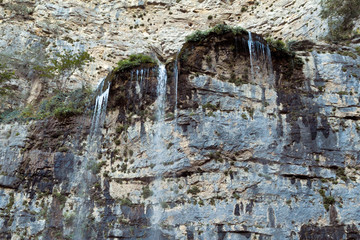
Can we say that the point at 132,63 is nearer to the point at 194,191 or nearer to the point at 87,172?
the point at 87,172

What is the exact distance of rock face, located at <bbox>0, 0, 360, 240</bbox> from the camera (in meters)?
14.0

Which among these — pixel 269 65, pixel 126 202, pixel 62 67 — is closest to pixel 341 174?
pixel 269 65

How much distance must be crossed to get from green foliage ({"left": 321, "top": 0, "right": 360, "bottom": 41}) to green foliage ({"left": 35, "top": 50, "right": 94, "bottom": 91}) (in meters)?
15.7

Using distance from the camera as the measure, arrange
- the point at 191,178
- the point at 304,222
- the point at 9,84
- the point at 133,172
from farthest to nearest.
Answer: the point at 9,84 → the point at 133,172 → the point at 191,178 → the point at 304,222

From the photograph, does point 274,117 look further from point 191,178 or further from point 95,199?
point 95,199

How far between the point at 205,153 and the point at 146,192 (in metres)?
3.31

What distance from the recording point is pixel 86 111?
18109mm

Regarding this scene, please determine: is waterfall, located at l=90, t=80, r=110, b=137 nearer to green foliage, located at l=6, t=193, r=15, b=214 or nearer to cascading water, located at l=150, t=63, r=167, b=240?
cascading water, located at l=150, t=63, r=167, b=240

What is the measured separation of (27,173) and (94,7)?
15880mm

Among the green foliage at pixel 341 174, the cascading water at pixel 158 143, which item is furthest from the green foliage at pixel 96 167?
the green foliage at pixel 341 174

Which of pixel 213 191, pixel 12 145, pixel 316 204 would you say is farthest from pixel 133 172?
pixel 316 204

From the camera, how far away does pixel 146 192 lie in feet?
49.6

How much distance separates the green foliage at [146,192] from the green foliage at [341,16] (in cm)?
1415

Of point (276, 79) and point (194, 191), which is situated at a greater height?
point (276, 79)
